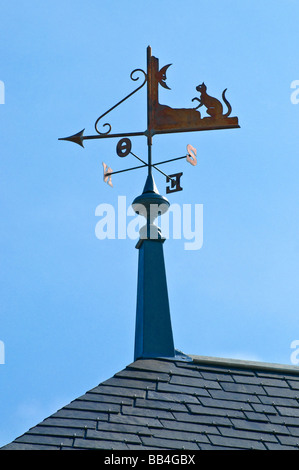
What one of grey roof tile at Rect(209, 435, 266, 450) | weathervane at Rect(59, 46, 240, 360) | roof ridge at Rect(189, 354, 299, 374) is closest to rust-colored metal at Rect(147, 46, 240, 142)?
weathervane at Rect(59, 46, 240, 360)

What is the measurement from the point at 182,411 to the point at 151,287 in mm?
1429

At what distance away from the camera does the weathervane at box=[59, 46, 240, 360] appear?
7141mm

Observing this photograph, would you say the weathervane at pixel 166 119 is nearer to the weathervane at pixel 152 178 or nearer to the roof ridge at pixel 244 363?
the weathervane at pixel 152 178

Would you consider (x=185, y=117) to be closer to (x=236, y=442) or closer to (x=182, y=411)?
(x=182, y=411)

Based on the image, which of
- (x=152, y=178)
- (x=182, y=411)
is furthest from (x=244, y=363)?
(x=152, y=178)

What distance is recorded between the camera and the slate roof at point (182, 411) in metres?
5.61

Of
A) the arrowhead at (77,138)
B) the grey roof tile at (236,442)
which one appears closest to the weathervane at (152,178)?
the arrowhead at (77,138)

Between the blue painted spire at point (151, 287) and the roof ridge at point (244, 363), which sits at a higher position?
the blue painted spire at point (151, 287)

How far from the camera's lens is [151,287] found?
7.23 metres
